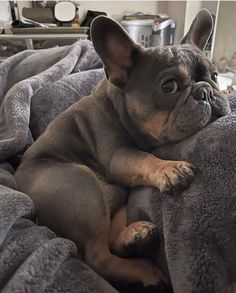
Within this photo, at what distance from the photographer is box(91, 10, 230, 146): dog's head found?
0.76 m

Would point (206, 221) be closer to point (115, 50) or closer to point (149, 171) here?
point (149, 171)

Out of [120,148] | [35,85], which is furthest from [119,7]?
[120,148]

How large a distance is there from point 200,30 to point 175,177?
1.75 feet

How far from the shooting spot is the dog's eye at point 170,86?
0.79 meters

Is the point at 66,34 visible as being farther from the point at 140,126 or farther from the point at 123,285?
the point at 123,285

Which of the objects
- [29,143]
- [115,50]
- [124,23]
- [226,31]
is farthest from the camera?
[124,23]

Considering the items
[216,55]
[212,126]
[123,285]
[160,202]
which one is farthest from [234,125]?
[216,55]

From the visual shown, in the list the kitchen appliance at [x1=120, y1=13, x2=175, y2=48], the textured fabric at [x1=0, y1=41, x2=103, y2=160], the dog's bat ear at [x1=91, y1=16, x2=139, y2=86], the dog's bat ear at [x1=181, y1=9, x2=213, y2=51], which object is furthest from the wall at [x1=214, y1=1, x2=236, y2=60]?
the dog's bat ear at [x1=91, y1=16, x2=139, y2=86]

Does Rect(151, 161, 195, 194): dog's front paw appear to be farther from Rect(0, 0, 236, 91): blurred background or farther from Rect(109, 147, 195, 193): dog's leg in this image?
Rect(0, 0, 236, 91): blurred background

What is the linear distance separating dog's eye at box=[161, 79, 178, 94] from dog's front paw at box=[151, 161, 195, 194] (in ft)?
0.60

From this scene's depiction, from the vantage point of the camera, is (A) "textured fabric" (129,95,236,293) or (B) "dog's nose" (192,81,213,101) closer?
(A) "textured fabric" (129,95,236,293)

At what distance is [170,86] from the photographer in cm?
79

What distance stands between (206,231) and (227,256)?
0.16 ft

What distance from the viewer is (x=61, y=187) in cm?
81
